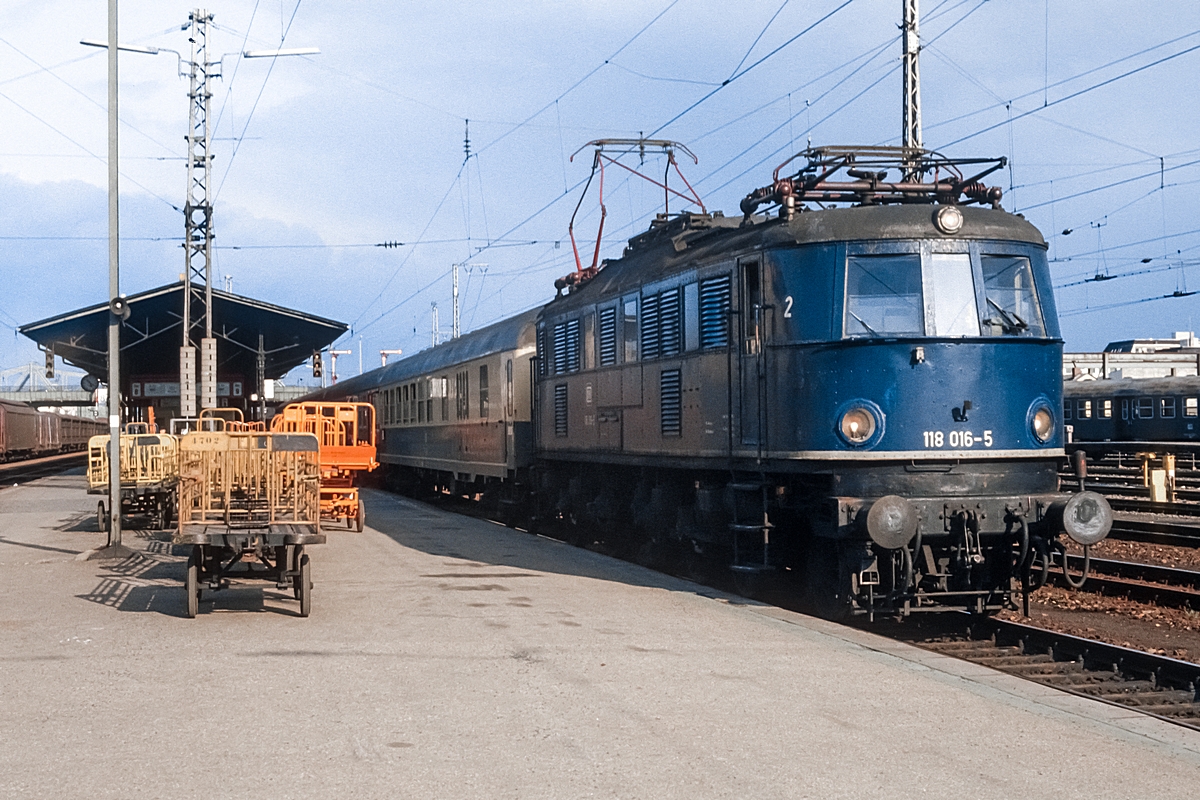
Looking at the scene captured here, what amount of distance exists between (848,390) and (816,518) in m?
1.19

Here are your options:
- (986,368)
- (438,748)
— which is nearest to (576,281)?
(986,368)

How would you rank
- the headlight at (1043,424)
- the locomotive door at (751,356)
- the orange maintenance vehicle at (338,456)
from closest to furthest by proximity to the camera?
the headlight at (1043,424) → the locomotive door at (751,356) → the orange maintenance vehicle at (338,456)

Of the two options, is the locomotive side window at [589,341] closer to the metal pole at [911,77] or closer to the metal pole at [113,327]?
the metal pole at [911,77]

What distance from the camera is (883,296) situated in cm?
1134

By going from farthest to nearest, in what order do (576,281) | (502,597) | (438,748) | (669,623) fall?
1. (576,281)
2. (502,597)
3. (669,623)
4. (438,748)

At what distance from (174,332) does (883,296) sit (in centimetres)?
3660

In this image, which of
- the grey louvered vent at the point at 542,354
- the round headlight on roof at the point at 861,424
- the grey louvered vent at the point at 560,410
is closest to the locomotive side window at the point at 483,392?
the grey louvered vent at the point at 542,354

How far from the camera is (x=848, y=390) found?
36.4 feet

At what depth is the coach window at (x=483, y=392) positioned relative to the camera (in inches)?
957

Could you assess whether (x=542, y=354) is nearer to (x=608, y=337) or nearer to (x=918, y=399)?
(x=608, y=337)

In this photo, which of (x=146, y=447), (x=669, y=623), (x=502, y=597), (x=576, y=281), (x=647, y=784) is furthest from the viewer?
(x=146, y=447)

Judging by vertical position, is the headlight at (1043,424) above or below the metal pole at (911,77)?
below

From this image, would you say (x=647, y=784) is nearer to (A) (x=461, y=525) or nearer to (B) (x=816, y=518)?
(B) (x=816, y=518)

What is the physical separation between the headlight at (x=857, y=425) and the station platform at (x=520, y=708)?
1.65 m
